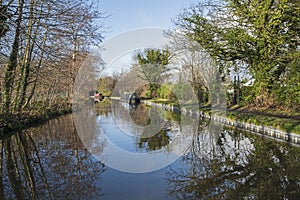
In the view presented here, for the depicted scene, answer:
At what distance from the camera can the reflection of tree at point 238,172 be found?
13.0ft

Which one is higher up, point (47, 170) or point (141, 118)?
point (141, 118)

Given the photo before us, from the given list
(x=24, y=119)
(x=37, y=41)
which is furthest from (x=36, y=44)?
(x=24, y=119)

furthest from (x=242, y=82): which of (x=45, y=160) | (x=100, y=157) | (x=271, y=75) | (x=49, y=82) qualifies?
(x=45, y=160)

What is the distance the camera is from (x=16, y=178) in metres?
4.64

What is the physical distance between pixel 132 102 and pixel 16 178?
30315mm

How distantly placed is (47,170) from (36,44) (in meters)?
2.83

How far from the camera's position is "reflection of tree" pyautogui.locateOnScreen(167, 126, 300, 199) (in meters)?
3.95

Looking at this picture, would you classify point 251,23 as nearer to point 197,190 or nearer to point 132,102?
point 197,190

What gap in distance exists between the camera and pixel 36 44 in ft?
19.9

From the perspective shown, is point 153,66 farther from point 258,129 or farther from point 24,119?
point 258,129

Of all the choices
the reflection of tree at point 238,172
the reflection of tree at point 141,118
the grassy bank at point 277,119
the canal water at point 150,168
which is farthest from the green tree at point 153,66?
the reflection of tree at point 238,172

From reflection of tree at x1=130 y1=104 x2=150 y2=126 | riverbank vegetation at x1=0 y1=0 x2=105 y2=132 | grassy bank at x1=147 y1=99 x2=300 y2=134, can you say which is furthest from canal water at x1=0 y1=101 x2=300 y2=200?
reflection of tree at x1=130 y1=104 x2=150 y2=126

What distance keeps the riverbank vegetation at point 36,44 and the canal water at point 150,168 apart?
8.09ft

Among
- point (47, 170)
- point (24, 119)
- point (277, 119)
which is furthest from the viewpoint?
point (24, 119)
